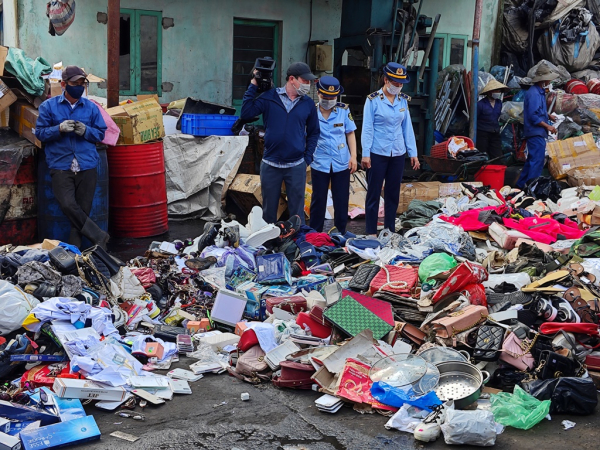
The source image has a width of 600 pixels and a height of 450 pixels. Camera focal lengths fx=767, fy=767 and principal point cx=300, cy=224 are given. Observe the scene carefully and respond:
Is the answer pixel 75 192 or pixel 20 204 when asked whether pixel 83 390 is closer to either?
pixel 75 192

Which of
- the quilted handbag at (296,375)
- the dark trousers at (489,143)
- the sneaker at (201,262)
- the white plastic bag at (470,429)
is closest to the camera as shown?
the white plastic bag at (470,429)

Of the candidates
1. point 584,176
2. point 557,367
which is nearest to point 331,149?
point 557,367

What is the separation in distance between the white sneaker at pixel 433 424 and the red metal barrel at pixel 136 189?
5551 mm

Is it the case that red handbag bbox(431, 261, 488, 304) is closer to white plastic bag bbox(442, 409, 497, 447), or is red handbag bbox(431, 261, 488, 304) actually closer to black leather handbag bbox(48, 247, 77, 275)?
white plastic bag bbox(442, 409, 497, 447)

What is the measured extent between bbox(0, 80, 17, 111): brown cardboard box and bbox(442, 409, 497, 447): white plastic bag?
606 cm

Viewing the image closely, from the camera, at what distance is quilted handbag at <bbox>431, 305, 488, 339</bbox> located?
5.40m

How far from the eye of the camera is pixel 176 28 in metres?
12.5

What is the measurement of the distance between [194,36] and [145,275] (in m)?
6.73

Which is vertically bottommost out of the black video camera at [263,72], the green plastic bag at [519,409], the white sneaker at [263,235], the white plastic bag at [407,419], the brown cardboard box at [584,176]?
the white plastic bag at [407,419]

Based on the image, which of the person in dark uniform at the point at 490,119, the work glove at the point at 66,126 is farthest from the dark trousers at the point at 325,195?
the person in dark uniform at the point at 490,119

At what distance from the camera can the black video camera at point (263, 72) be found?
25.8ft

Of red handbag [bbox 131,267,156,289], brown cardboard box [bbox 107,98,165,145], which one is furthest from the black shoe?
brown cardboard box [bbox 107,98,165,145]

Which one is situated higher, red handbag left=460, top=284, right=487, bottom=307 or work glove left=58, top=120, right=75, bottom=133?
work glove left=58, top=120, right=75, bottom=133

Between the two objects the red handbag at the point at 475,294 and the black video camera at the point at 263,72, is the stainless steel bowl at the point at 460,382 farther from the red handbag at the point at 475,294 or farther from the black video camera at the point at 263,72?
the black video camera at the point at 263,72
